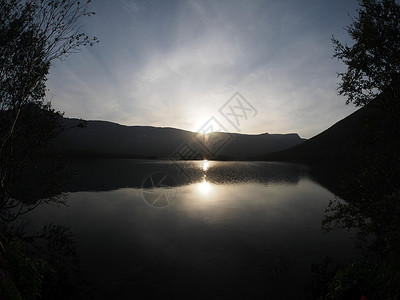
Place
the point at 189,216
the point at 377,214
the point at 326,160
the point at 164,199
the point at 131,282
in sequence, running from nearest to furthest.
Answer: the point at 377,214 < the point at 131,282 < the point at 189,216 < the point at 164,199 < the point at 326,160

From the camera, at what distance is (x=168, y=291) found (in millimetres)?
12164

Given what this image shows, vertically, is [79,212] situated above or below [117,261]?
above

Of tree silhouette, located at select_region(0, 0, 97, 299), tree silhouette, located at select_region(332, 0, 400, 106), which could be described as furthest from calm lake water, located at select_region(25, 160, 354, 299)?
tree silhouette, located at select_region(332, 0, 400, 106)

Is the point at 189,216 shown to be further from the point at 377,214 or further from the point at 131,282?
the point at 377,214

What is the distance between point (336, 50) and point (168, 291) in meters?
18.8

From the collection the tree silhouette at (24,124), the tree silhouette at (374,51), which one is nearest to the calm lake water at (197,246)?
the tree silhouette at (24,124)

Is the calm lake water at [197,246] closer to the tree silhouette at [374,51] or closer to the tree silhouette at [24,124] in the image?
the tree silhouette at [24,124]

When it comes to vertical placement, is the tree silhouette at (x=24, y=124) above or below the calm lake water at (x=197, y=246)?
above

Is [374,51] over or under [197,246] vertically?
over

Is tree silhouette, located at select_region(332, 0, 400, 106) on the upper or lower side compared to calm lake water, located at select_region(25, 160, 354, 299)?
upper

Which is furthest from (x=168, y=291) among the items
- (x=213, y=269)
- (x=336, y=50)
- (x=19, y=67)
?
(x=336, y=50)

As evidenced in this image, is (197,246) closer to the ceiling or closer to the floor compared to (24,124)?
closer to the floor

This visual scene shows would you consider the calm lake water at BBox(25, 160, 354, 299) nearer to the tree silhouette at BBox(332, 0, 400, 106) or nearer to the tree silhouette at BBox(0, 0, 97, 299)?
the tree silhouette at BBox(0, 0, 97, 299)

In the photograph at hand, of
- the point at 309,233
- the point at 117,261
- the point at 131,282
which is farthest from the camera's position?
the point at 309,233
